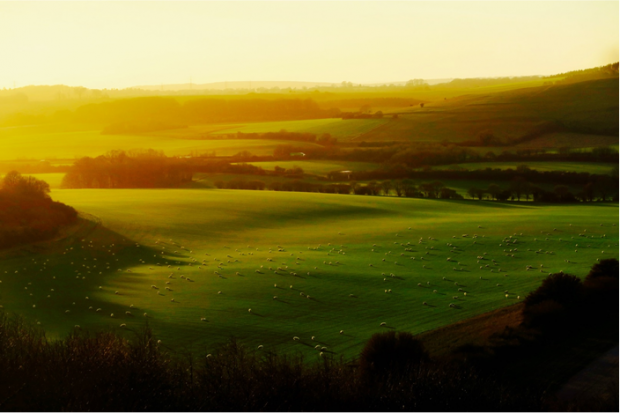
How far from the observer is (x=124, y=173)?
5753 cm

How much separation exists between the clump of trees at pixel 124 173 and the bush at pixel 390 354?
45151 millimetres

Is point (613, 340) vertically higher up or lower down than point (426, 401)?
lower down

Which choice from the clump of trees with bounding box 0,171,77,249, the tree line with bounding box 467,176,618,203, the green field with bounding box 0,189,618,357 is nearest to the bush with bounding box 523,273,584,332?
the green field with bounding box 0,189,618,357

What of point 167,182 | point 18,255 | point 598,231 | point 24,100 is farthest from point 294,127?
point 18,255

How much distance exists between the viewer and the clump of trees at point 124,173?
56250 mm

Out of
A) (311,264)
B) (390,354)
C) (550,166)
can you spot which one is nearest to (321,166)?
(550,166)

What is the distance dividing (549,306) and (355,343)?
617 cm

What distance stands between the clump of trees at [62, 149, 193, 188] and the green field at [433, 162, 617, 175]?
80.7ft

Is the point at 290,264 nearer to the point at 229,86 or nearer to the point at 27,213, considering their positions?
the point at 27,213

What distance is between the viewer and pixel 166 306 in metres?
21.3

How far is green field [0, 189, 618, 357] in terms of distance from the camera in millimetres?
19688

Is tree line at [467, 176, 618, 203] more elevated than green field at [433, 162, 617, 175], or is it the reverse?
green field at [433, 162, 617, 175]

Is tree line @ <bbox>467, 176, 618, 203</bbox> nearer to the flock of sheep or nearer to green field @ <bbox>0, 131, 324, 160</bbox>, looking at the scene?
the flock of sheep

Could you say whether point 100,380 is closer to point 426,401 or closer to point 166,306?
point 426,401
